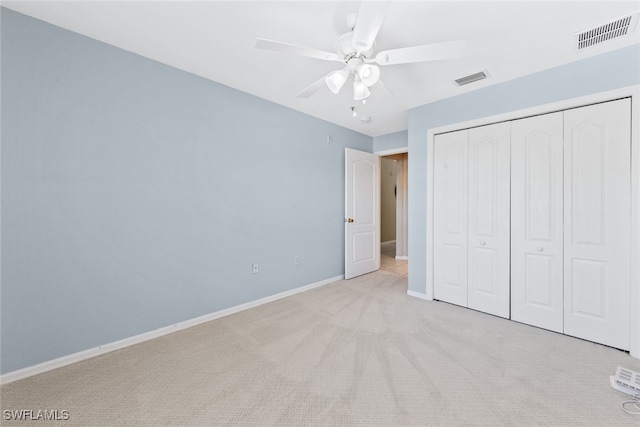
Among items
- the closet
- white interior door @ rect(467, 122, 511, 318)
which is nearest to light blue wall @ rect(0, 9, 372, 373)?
the closet

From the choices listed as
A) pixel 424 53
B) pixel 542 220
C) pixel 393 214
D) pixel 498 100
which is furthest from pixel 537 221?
pixel 393 214

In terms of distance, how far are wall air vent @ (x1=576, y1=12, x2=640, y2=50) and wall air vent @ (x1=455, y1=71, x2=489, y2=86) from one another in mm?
664

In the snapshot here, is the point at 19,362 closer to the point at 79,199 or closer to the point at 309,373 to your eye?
the point at 79,199

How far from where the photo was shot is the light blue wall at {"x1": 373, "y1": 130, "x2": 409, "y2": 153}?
4.45 metres

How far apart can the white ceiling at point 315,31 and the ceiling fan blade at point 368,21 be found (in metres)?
0.32

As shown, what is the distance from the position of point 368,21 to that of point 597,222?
2.58 meters

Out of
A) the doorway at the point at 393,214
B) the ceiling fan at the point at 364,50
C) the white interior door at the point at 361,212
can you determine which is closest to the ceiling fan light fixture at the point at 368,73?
the ceiling fan at the point at 364,50

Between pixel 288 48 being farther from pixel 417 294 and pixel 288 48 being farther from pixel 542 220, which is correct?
pixel 417 294

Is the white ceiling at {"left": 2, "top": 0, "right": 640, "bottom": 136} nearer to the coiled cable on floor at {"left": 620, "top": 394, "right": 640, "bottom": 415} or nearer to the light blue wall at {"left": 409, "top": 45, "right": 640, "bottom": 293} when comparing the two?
the light blue wall at {"left": 409, "top": 45, "right": 640, "bottom": 293}

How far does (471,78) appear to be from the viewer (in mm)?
2670

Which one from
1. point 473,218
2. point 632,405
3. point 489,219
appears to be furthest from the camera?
point 473,218

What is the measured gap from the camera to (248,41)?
2.12m

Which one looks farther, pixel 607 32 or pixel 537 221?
pixel 537 221

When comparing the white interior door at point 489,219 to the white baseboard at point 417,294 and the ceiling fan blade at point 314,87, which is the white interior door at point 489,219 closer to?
the white baseboard at point 417,294
